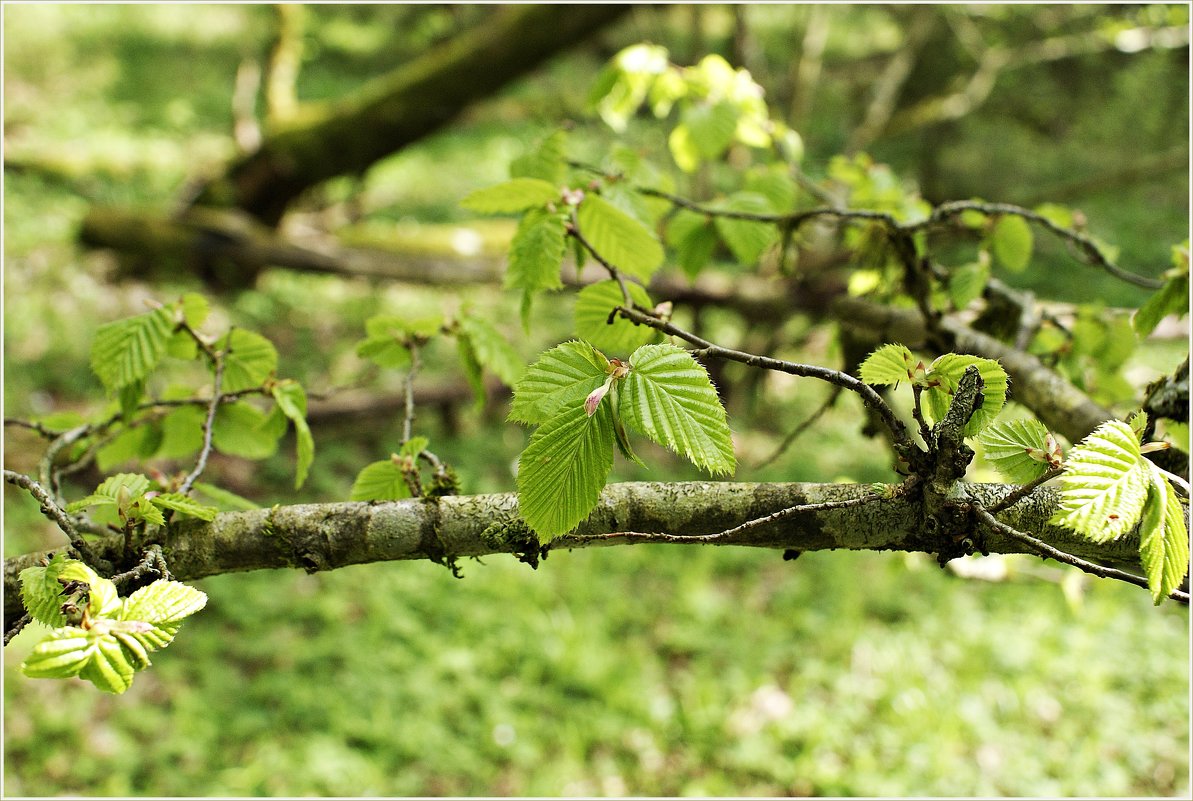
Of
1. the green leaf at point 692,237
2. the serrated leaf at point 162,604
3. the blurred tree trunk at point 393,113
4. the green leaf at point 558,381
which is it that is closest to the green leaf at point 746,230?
the green leaf at point 692,237

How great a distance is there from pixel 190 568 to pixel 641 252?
76 centimetres

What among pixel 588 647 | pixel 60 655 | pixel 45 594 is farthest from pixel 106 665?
pixel 588 647

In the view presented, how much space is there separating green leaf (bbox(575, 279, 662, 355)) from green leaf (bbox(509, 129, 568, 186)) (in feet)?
1.12

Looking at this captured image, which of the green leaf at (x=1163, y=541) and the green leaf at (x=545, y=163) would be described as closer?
the green leaf at (x=1163, y=541)

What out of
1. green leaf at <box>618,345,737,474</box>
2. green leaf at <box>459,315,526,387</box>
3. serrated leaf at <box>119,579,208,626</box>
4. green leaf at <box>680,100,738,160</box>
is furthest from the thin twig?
green leaf at <box>680,100,738,160</box>

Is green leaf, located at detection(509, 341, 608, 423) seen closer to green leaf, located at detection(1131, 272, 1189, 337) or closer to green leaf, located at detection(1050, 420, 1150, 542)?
green leaf, located at detection(1050, 420, 1150, 542)

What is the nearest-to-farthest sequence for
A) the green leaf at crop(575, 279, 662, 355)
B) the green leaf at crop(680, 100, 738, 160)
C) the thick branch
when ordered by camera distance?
the green leaf at crop(575, 279, 662, 355) → the thick branch → the green leaf at crop(680, 100, 738, 160)

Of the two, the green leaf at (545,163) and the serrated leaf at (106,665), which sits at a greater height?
the green leaf at (545,163)

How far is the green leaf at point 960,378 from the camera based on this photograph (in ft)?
2.48

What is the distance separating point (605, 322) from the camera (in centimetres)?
101

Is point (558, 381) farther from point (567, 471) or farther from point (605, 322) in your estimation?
point (605, 322)

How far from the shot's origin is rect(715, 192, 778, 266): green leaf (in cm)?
138

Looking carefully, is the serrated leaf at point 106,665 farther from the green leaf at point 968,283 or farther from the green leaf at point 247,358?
the green leaf at point 968,283

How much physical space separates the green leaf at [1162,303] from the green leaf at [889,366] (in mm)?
633
